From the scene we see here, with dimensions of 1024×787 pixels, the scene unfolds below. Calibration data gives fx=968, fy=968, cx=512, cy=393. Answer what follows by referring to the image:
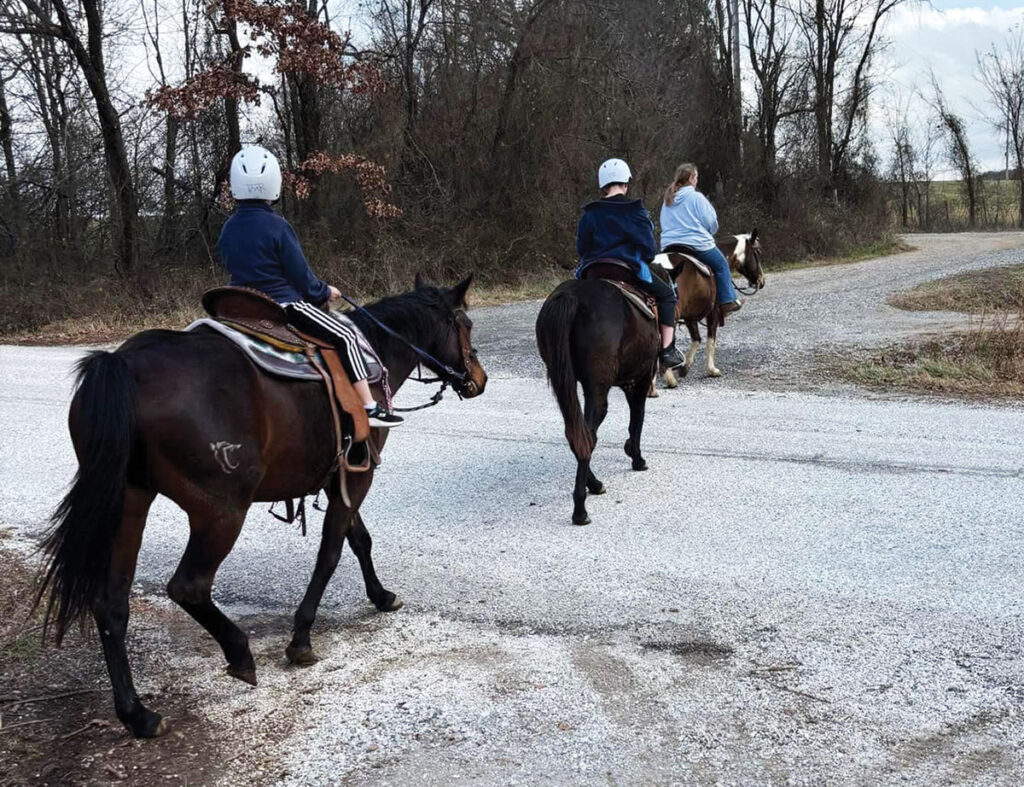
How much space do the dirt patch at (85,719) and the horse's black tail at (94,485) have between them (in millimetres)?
358

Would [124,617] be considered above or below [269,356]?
below

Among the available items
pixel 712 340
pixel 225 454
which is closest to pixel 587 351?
pixel 225 454

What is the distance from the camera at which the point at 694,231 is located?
11.7 meters

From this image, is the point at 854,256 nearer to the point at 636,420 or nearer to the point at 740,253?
the point at 740,253

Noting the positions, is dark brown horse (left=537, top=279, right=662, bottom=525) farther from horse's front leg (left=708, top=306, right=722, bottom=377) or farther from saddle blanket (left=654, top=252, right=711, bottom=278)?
horse's front leg (left=708, top=306, right=722, bottom=377)

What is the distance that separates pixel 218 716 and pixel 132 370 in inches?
60.4

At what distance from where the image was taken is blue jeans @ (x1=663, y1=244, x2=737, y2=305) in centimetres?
1182

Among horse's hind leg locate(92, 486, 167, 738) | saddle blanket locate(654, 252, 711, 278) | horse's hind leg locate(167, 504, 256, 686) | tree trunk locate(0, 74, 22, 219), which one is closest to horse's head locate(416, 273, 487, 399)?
horse's hind leg locate(167, 504, 256, 686)

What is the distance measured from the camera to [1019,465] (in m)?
7.77

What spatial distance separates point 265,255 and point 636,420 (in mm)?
4130

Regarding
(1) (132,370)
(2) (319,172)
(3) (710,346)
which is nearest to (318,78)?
(2) (319,172)

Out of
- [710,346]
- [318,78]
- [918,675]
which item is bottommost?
[918,675]

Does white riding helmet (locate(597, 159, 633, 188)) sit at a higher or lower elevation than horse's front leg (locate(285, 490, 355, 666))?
higher

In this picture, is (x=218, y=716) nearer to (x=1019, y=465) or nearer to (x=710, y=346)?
(x=1019, y=465)
